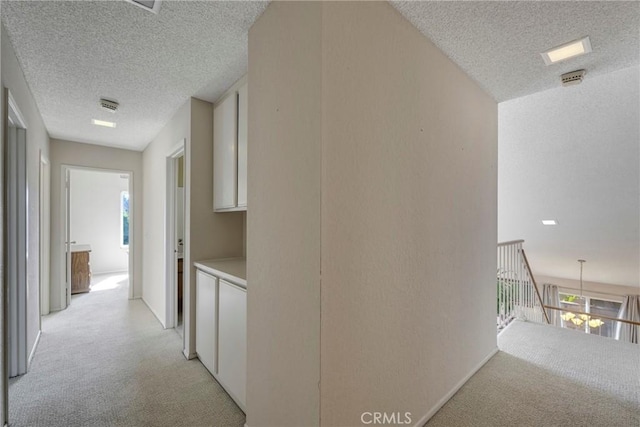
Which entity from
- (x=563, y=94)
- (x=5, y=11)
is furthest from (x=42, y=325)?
(x=563, y=94)

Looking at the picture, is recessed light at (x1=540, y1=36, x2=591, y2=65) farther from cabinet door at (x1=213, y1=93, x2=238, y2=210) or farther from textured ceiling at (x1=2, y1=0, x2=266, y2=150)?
cabinet door at (x1=213, y1=93, x2=238, y2=210)

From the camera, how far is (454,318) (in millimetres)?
2010

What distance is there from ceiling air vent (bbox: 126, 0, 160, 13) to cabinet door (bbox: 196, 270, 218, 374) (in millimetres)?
1731

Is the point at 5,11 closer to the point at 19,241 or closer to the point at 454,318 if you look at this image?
the point at 19,241

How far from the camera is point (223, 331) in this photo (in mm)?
2051

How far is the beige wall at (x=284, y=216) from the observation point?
1.21 m

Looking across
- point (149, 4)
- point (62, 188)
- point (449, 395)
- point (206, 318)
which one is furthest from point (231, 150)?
point (62, 188)

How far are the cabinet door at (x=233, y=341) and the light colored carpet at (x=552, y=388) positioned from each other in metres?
1.25

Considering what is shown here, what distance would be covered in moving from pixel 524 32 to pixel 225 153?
89.2 inches

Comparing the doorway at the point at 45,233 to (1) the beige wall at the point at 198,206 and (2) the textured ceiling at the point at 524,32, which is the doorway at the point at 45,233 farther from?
(2) the textured ceiling at the point at 524,32

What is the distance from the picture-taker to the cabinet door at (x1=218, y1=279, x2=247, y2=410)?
1.82 meters

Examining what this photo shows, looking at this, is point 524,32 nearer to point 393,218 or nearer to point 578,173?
point 393,218

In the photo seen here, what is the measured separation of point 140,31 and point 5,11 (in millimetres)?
659

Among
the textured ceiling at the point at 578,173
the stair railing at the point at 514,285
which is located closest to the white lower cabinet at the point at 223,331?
the stair railing at the point at 514,285
